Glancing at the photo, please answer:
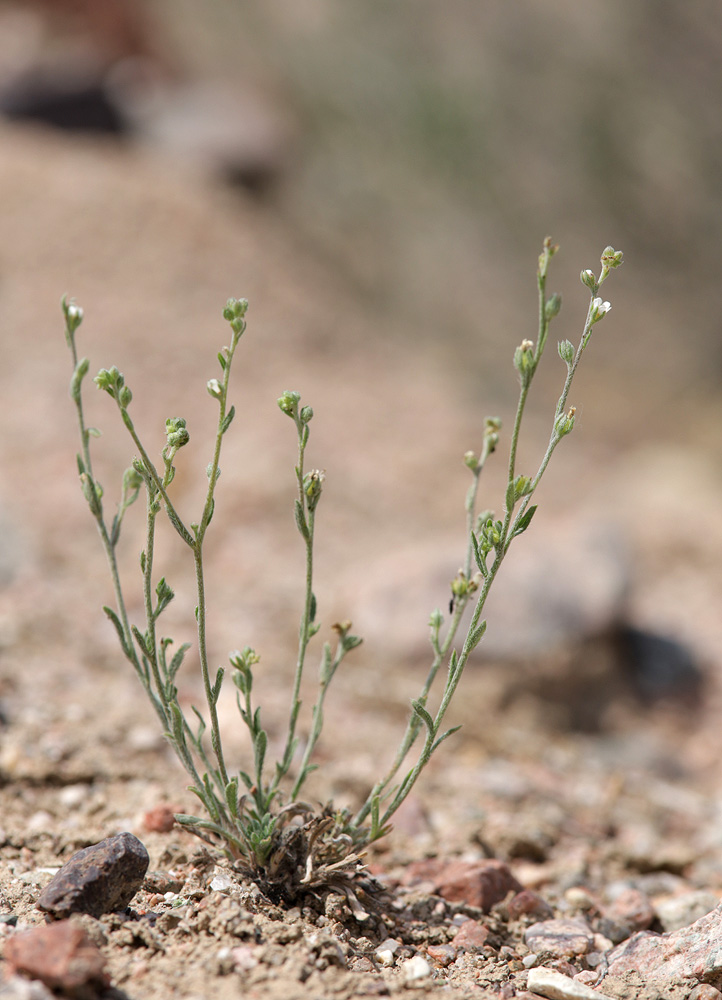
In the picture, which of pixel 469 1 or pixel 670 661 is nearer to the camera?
pixel 670 661

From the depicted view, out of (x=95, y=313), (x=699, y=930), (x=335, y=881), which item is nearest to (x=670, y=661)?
(x=699, y=930)

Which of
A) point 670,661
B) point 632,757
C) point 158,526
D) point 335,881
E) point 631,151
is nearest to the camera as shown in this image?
point 335,881

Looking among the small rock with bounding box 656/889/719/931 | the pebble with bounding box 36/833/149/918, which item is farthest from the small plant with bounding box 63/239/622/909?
the small rock with bounding box 656/889/719/931

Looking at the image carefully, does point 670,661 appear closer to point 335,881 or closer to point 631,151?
point 335,881

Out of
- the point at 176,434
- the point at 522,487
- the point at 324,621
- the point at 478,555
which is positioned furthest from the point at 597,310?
the point at 324,621

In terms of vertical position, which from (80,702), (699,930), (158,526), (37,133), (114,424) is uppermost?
(37,133)

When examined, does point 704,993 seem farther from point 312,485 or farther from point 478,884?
point 312,485
